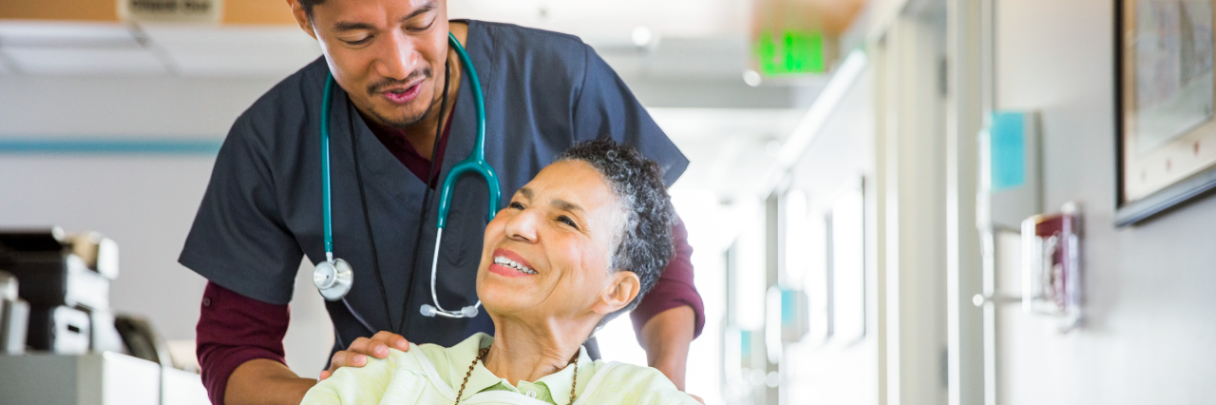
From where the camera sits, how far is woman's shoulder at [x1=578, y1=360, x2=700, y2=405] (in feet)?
4.18

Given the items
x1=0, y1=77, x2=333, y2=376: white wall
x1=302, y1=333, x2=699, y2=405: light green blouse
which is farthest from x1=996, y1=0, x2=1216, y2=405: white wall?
x1=0, y1=77, x2=333, y2=376: white wall

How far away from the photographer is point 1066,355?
2.21 meters

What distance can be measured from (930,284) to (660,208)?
1.90 meters

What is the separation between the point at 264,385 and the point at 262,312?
0.54 ft

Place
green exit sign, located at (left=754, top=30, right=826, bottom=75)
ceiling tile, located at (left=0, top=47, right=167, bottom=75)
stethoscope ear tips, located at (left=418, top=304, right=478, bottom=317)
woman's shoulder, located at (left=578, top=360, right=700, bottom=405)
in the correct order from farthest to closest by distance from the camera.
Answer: ceiling tile, located at (left=0, top=47, right=167, bottom=75) < green exit sign, located at (left=754, top=30, right=826, bottom=75) < stethoscope ear tips, located at (left=418, top=304, right=478, bottom=317) < woman's shoulder, located at (left=578, top=360, right=700, bottom=405)

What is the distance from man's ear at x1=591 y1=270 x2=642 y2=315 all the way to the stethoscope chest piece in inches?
12.6

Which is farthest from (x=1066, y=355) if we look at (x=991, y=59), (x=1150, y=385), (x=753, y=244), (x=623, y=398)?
(x=753, y=244)

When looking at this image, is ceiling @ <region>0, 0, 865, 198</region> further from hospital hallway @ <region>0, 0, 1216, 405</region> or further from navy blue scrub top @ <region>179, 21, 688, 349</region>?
navy blue scrub top @ <region>179, 21, 688, 349</region>

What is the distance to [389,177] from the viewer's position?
1543 mm

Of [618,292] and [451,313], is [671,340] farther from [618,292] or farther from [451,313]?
[451,313]

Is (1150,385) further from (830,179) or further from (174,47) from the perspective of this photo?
(174,47)

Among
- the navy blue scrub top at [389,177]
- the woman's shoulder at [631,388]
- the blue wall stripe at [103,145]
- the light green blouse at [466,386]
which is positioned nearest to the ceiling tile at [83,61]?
the blue wall stripe at [103,145]

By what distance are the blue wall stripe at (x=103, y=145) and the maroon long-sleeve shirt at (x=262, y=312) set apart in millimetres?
4079

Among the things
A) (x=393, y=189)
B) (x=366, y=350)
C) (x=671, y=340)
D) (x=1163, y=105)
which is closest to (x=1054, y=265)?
(x=1163, y=105)
